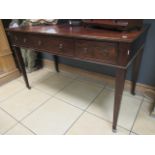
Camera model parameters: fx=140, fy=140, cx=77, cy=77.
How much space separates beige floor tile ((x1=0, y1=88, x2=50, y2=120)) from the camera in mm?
1371

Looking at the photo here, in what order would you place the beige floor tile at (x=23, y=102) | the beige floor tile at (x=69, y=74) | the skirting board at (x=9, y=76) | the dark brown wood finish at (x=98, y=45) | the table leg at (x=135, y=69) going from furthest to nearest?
the beige floor tile at (x=69, y=74) → the skirting board at (x=9, y=76) → the beige floor tile at (x=23, y=102) → the table leg at (x=135, y=69) → the dark brown wood finish at (x=98, y=45)

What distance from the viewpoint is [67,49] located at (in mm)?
1011

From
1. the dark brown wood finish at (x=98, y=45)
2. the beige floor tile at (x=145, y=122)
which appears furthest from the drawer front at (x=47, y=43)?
the beige floor tile at (x=145, y=122)

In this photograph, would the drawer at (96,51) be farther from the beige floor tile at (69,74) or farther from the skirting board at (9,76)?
the skirting board at (9,76)

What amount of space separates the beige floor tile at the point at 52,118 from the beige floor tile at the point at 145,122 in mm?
508

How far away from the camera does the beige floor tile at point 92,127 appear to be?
43.7 inches

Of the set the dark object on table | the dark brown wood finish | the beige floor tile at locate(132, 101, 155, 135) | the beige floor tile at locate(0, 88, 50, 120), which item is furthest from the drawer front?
the beige floor tile at locate(132, 101, 155, 135)

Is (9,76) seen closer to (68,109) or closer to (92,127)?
(68,109)

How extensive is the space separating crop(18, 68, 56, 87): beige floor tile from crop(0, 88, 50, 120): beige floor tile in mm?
206

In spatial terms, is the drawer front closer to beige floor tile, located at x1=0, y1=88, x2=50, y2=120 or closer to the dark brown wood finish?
the dark brown wood finish

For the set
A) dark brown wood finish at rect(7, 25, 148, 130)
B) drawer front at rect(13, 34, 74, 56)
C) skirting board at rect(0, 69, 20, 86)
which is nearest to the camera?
dark brown wood finish at rect(7, 25, 148, 130)

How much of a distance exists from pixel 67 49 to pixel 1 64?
3.87 ft
